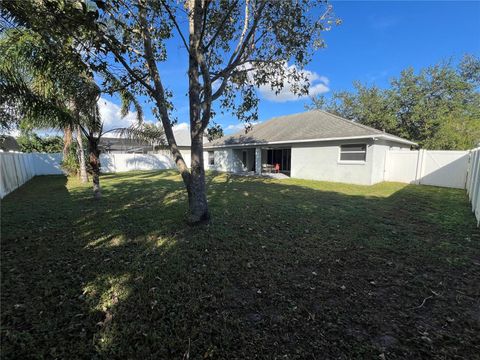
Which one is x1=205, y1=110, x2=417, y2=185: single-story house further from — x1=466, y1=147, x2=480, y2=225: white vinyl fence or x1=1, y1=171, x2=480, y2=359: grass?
x1=1, y1=171, x2=480, y2=359: grass

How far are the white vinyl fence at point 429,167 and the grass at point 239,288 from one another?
26.1ft

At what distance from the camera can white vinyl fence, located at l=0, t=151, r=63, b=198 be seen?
33.4 feet

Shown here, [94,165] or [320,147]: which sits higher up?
[320,147]

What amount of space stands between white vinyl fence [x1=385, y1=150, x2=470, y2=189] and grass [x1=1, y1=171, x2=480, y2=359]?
313 inches

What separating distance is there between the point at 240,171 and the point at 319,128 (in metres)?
8.42

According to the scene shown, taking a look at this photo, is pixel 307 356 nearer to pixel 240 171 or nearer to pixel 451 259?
pixel 451 259

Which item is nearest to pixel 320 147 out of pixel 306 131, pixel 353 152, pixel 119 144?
pixel 306 131

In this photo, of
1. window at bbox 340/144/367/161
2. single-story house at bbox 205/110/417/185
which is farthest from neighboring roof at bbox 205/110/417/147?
window at bbox 340/144/367/161

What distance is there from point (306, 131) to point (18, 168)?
17651mm

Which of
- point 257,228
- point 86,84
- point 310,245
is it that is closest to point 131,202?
point 86,84

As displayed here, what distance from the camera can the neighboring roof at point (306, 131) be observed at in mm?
13836

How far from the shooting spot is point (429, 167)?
13.6 m

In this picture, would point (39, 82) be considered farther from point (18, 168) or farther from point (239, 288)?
point (18, 168)

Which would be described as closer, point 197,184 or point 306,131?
point 197,184
